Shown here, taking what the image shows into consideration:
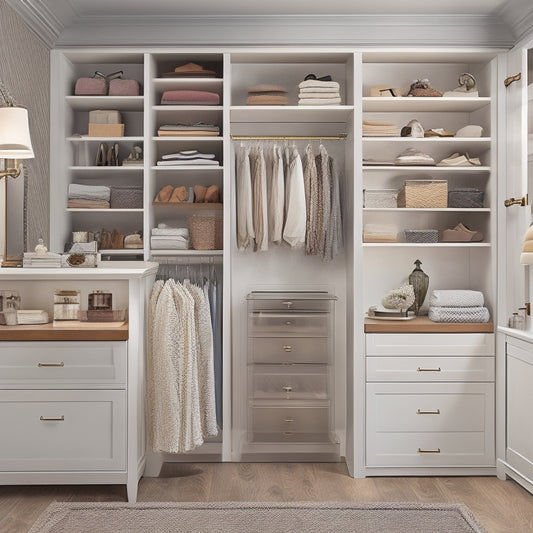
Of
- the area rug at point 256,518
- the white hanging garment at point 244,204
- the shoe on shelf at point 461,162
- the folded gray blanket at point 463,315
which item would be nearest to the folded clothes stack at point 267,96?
the white hanging garment at point 244,204

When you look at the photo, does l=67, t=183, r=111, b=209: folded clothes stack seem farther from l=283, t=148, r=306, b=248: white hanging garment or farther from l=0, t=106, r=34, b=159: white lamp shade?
l=283, t=148, r=306, b=248: white hanging garment

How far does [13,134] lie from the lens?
3.25m

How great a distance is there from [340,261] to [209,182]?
1021mm

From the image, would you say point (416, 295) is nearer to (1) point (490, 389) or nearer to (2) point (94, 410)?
(1) point (490, 389)

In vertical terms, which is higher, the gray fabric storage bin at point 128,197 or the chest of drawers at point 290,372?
the gray fabric storage bin at point 128,197

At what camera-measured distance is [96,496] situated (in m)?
3.66

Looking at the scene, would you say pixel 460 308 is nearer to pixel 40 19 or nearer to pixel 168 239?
pixel 168 239

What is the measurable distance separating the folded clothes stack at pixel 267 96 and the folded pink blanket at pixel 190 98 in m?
0.22

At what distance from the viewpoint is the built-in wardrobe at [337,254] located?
410 centimetres

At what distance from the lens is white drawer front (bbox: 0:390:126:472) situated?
3518 mm

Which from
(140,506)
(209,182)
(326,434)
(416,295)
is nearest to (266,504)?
(140,506)

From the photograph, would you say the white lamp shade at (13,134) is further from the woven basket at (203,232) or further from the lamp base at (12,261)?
the woven basket at (203,232)

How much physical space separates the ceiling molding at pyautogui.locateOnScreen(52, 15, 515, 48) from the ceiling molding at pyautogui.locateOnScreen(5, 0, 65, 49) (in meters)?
0.10

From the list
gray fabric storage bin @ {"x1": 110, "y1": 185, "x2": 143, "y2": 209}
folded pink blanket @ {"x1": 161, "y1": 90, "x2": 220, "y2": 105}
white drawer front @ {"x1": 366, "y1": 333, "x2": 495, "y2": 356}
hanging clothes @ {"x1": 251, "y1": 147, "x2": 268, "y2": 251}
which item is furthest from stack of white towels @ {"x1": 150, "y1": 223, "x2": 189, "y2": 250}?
white drawer front @ {"x1": 366, "y1": 333, "x2": 495, "y2": 356}
